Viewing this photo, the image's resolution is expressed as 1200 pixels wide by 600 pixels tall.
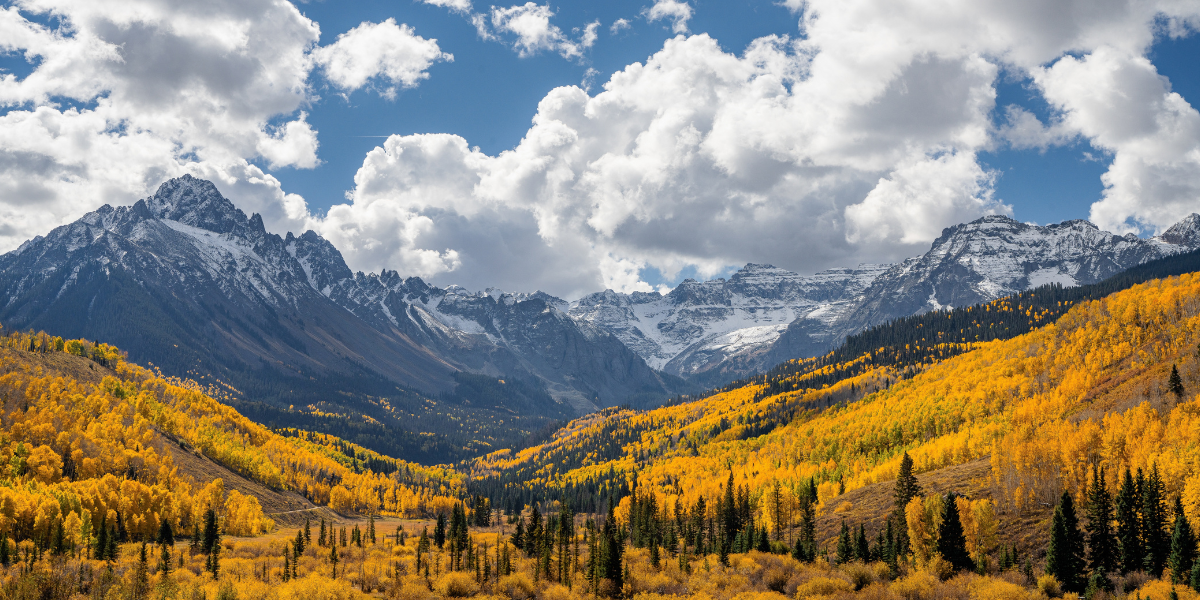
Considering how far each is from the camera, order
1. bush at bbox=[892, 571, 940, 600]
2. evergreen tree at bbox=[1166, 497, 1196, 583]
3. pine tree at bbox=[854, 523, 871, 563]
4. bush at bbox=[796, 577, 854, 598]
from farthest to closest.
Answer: pine tree at bbox=[854, 523, 871, 563], bush at bbox=[796, 577, 854, 598], bush at bbox=[892, 571, 940, 600], evergreen tree at bbox=[1166, 497, 1196, 583]

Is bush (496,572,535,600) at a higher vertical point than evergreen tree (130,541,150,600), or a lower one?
lower

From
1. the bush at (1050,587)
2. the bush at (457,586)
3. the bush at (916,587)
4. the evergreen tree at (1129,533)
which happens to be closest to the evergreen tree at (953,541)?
the bush at (916,587)

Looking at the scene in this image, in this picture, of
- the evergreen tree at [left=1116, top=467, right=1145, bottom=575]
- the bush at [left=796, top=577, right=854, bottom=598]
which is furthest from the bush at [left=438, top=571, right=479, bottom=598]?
the evergreen tree at [left=1116, top=467, right=1145, bottom=575]

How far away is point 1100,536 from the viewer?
84000mm

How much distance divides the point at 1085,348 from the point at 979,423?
39.2 metres

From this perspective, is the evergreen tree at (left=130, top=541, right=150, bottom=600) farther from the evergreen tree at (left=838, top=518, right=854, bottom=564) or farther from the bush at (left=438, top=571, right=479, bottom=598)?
the evergreen tree at (left=838, top=518, right=854, bottom=564)

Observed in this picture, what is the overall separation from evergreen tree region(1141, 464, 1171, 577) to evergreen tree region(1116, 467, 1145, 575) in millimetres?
678

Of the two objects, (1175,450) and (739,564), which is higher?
(1175,450)

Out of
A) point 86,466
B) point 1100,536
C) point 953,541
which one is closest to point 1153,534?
point 1100,536

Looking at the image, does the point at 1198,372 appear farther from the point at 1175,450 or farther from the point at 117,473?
the point at 117,473

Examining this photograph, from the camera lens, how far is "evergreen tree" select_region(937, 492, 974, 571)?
302 ft

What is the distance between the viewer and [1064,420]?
140 metres


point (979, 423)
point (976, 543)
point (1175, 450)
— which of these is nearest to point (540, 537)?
point (976, 543)

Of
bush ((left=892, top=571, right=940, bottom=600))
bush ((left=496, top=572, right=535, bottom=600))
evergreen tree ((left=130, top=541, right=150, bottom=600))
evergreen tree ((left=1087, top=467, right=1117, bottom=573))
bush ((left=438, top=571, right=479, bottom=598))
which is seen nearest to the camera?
evergreen tree ((left=1087, top=467, right=1117, bottom=573))
